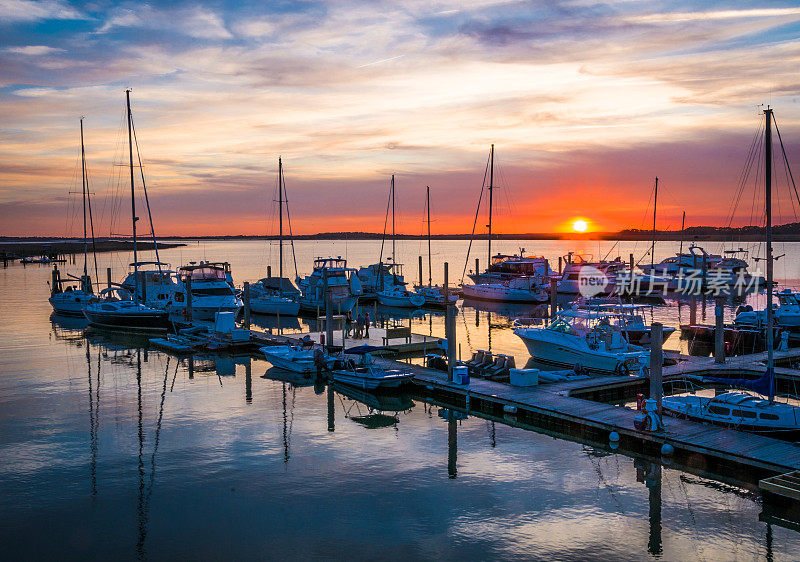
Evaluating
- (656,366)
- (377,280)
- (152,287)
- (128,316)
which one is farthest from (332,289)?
(656,366)

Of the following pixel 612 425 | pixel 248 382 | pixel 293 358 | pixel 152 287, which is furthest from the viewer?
pixel 152 287

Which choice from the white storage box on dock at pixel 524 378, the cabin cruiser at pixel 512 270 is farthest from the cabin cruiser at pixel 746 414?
the cabin cruiser at pixel 512 270

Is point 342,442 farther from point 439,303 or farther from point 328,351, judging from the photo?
point 439,303

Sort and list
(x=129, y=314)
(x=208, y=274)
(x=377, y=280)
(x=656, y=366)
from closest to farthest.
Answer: (x=656, y=366), (x=129, y=314), (x=208, y=274), (x=377, y=280)

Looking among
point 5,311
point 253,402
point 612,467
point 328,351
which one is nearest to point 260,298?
point 5,311

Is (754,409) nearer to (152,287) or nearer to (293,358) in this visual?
(293,358)

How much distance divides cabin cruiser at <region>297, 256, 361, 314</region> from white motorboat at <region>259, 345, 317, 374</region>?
56.5 ft

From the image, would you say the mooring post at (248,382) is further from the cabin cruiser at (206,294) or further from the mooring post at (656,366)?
the mooring post at (656,366)

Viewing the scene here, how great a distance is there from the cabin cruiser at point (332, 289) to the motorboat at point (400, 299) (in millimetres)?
3013

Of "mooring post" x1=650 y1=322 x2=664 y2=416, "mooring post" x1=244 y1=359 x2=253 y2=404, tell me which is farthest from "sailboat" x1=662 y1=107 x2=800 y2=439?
"mooring post" x1=244 y1=359 x2=253 y2=404

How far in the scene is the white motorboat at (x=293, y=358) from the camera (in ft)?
95.5

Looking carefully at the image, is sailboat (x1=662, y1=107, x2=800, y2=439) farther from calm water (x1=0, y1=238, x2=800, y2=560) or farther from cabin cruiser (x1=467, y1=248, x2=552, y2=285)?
cabin cruiser (x1=467, y1=248, x2=552, y2=285)

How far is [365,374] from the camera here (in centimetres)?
2591

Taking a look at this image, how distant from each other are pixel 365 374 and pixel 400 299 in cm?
3172
